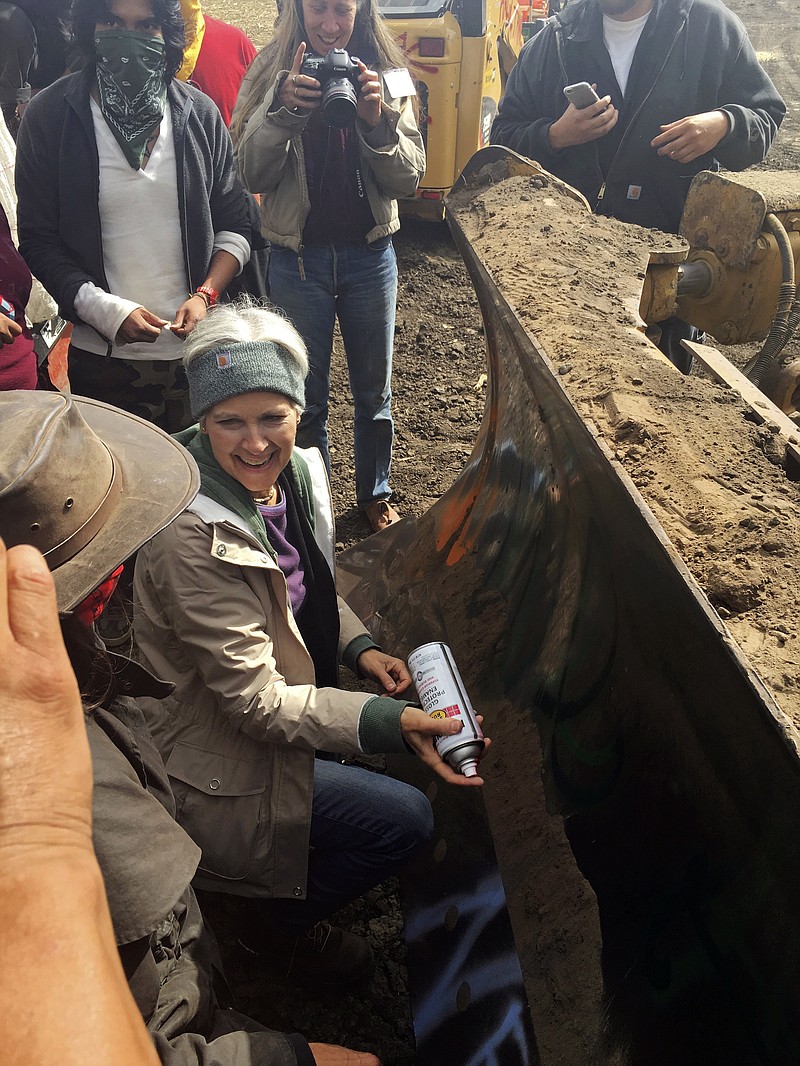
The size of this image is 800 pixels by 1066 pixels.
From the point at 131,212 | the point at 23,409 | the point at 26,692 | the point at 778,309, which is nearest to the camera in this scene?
the point at 26,692

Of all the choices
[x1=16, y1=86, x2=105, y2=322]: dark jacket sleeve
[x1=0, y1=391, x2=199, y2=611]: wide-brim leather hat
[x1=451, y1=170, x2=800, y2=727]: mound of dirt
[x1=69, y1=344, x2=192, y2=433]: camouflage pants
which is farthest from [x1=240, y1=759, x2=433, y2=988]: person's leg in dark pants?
[x1=16, y1=86, x2=105, y2=322]: dark jacket sleeve

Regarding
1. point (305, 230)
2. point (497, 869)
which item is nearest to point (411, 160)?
point (305, 230)

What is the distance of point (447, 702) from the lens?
1.84 m

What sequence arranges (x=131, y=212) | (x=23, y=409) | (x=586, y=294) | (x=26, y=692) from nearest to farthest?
(x=26, y=692)
(x=23, y=409)
(x=586, y=294)
(x=131, y=212)

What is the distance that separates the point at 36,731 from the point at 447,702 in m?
1.19

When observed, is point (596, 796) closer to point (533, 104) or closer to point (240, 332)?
point (240, 332)

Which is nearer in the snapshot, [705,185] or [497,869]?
[497,869]

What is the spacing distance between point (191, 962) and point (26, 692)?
100cm

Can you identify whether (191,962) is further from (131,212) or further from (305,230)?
(305,230)

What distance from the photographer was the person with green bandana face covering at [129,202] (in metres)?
2.69

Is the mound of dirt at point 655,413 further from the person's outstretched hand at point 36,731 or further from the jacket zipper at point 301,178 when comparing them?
the person's outstretched hand at point 36,731

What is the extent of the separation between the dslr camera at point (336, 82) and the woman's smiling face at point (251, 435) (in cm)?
140

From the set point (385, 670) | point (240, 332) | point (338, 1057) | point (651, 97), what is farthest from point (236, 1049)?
point (651, 97)

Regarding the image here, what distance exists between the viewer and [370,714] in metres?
1.83
